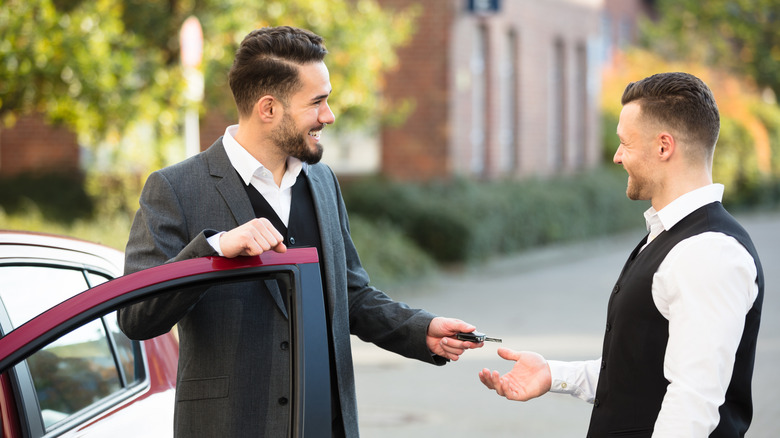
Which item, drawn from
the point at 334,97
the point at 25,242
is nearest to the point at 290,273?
the point at 25,242

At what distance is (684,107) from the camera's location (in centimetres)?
273

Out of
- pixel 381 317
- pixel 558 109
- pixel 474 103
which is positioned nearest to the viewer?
pixel 381 317

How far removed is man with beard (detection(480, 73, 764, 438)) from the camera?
2486 millimetres

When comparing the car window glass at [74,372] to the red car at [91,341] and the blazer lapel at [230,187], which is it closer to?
the red car at [91,341]

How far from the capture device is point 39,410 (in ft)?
9.78

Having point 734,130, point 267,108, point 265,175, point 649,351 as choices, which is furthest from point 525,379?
point 734,130

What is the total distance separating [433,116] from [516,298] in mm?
4646

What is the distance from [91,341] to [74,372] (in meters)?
→ 0.10

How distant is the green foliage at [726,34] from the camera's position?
105 feet

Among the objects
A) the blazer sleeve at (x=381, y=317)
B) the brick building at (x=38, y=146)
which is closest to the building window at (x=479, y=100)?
the brick building at (x=38, y=146)

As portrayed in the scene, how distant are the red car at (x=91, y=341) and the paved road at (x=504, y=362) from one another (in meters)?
3.70

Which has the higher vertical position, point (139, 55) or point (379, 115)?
point (139, 55)

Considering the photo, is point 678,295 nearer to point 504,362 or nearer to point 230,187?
point 230,187

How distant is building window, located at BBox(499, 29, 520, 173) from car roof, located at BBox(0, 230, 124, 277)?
1672 cm
